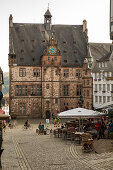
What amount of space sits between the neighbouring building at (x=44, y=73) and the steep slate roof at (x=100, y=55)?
163cm

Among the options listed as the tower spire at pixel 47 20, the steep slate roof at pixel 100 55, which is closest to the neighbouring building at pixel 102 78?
the steep slate roof at pixel 100 55

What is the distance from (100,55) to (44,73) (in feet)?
38.8

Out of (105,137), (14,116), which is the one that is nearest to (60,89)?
(14,116)

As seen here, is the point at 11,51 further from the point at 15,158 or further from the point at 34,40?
the point at 15,158

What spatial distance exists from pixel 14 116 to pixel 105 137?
111 ft

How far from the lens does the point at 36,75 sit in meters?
57.1

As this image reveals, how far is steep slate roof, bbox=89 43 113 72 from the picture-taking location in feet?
174

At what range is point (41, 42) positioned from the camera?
58750 millimetres

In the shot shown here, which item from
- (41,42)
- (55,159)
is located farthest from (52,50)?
(55,159)

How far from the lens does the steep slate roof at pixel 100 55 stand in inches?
2093

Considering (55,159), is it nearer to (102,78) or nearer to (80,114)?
(80,114)

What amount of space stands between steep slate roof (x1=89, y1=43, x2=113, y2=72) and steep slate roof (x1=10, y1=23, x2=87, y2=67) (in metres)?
1.97

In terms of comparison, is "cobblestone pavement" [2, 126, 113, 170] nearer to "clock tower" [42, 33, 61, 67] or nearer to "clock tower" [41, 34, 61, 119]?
"clock tower" [41, 34, 61, 119]

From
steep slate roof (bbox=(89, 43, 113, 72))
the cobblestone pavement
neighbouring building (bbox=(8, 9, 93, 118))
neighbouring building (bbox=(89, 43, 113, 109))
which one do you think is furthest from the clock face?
the cobblestone pavement
